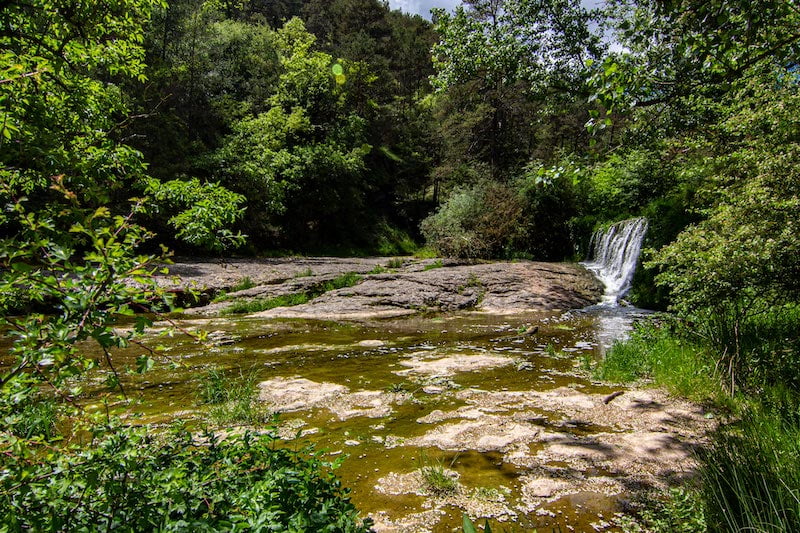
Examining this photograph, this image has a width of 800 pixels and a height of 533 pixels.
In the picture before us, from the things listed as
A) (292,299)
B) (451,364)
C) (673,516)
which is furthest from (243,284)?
(673,516)

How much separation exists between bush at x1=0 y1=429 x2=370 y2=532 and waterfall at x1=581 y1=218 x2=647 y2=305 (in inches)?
504

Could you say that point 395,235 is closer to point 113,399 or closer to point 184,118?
point 184,118

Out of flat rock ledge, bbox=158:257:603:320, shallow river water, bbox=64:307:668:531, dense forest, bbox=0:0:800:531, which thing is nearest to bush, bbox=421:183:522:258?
dense forest, bbox=0:0:800:531

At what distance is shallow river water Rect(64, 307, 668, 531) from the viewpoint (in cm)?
294

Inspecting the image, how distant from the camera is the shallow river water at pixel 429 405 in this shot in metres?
2.94

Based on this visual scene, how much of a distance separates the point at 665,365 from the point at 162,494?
19.3 ft

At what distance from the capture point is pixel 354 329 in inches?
376

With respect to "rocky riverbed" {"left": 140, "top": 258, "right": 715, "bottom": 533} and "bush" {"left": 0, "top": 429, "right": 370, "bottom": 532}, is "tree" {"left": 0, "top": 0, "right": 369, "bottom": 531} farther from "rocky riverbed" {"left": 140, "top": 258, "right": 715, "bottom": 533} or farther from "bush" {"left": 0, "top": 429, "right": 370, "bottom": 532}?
"rocky riverbed" {"left": 140, "top": 258, "right": 715, "bottom": 533}

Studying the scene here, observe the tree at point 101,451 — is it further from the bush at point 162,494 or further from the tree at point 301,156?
the tree at point 301,156

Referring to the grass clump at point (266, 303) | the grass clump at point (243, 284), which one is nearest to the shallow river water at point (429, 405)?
Answer: the grass clump at point (266, 303)

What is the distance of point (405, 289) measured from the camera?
1289cm

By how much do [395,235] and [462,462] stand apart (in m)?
26.8

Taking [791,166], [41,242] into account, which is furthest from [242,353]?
[791,166]

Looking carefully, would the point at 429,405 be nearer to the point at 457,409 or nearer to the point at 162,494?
the point at 457,409
